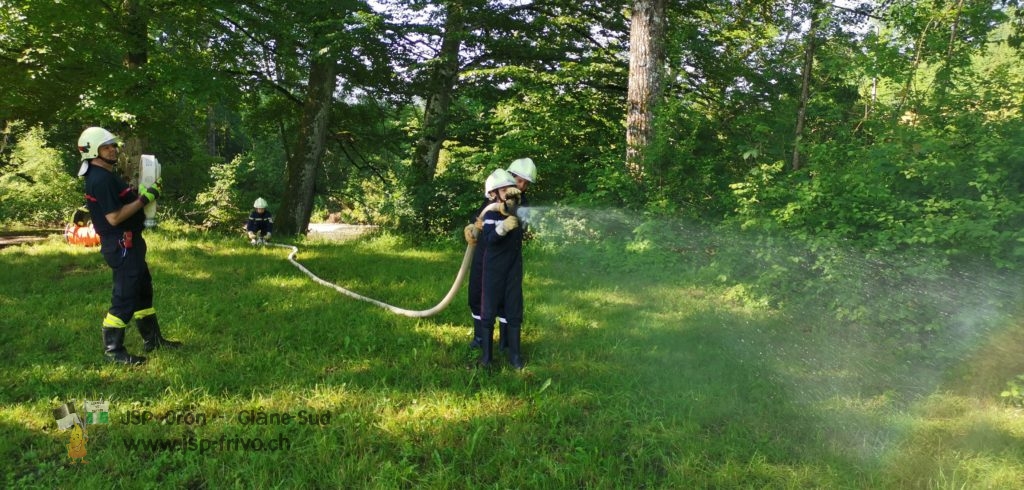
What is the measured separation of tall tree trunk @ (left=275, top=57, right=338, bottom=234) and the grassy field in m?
6.56

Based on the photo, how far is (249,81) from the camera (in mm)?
13094

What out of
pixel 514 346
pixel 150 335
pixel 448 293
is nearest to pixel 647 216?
pixel 448 293

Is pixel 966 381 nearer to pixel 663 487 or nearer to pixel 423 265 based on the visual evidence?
pixel 663 487

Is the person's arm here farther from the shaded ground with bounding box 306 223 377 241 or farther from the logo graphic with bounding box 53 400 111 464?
the shaded ground with bounding box 306 223 377 241

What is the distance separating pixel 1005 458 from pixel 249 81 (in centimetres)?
1530

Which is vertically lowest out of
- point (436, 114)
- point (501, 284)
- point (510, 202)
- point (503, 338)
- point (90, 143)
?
point (503, 338)

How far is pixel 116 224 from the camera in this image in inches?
164

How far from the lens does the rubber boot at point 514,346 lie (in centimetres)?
434

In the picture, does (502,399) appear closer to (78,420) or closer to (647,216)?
(78,420)

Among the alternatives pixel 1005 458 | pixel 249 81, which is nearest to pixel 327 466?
pixel 1005 458

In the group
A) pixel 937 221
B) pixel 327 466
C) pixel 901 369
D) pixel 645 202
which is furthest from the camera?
pixel 645 202

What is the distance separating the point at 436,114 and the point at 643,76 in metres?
5.18

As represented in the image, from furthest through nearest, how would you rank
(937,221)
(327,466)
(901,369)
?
1. (937,221)
2. (901,369)
3. (327,466)

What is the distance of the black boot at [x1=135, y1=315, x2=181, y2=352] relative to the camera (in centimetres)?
455
